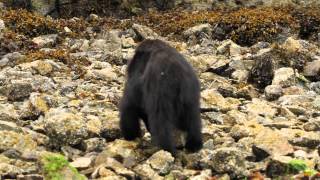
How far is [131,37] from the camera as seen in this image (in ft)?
58.0

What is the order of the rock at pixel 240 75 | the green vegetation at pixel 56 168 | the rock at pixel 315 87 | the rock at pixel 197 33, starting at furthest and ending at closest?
1. the rock at pixel 197 33
2. the rock at pixel 240 75
3. the rock at pixel 315 87
4. the green vegetation at pixel 56 168

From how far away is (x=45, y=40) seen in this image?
16.8 meters

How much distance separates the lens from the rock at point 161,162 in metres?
7.33

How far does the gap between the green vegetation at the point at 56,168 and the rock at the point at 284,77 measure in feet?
21.4

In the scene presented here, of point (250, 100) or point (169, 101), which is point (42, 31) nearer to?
point (250, 100)

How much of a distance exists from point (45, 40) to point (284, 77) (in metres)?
6.51

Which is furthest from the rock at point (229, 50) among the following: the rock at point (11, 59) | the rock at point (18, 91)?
the rock at point (18, 91)

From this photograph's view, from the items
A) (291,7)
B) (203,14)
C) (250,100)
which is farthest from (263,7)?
(250,100)

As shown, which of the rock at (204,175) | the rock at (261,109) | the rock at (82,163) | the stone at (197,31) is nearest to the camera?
the rock at (204,175)

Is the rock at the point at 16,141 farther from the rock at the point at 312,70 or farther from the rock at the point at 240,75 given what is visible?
the rock at the point at 312,70

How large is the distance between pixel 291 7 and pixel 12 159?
50.6 feet

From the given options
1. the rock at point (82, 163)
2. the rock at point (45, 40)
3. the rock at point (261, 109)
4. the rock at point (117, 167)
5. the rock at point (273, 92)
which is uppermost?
the rock at point (117, 167)

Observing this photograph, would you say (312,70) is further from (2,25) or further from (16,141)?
(2,25)

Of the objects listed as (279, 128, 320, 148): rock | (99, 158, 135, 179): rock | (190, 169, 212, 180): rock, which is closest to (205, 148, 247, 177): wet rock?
(190, 169, 212, 180): rock
